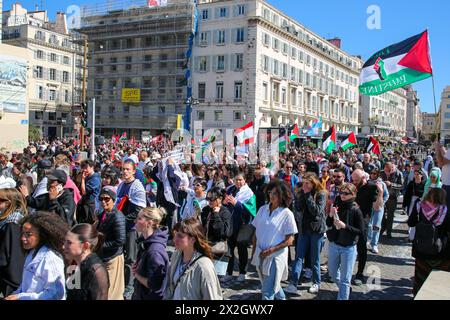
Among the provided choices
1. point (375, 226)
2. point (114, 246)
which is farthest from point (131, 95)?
point (114, 246)

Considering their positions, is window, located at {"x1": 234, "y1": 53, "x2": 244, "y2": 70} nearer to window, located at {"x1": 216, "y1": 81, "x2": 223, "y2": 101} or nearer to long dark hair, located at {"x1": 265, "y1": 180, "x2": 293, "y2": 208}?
window, located at {"x1": 216, "y1": 81, "x2": 223, "y2": 101}

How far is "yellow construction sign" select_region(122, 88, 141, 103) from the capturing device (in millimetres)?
47947

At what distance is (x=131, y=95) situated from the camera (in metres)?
48.3

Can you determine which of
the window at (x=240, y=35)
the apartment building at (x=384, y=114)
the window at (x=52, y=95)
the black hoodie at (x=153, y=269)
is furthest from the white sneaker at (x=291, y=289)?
the apartment building at (x=384, y=114)

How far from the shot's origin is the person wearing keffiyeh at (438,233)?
200 inches

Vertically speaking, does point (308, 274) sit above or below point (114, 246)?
below

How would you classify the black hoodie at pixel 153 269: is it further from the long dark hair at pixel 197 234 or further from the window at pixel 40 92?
the window at pixel 40 92

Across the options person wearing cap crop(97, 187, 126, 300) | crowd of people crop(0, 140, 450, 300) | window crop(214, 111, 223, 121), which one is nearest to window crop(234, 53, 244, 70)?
window crop(214, 111, 223, 121)

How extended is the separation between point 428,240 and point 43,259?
14.1ft

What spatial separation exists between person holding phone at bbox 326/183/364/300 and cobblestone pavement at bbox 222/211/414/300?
2.63 feet

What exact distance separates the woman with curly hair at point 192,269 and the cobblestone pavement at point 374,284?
264 cm

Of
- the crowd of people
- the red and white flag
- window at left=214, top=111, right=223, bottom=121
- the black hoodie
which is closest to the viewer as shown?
the crowd of people

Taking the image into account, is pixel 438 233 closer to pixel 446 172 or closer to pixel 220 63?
pixel 446 172

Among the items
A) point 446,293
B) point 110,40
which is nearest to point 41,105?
point 110,40
